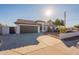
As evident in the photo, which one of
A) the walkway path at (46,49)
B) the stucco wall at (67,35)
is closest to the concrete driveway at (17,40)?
the walkway path at (46,49)

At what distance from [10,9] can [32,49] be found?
74 cm

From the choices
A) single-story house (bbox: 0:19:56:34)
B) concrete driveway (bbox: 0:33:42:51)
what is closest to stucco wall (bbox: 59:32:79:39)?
single-story house (bbox: 0:19:56:34)

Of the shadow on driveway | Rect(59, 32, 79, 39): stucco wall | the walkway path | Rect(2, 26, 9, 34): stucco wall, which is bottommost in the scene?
the walkway path

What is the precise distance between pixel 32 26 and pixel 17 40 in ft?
1.12

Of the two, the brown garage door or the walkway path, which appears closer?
the walkway path

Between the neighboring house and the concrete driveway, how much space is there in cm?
8

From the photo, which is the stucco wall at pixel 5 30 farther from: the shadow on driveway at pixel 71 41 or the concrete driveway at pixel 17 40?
the shadow on driveway at pixel 71 41

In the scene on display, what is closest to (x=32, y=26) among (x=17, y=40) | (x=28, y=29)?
(x=28, y=29)

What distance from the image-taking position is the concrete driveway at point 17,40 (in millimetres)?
3232

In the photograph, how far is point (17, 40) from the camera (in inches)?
129

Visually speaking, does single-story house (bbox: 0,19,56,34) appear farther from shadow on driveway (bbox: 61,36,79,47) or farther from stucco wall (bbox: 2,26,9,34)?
shadow on driveway (bbox: 61,36,79,47)

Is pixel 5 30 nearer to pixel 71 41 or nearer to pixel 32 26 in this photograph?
A: pixel 32 26

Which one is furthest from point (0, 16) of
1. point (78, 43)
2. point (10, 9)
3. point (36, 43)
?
point (78, 43)

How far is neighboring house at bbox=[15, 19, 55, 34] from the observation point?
329 centimetres
